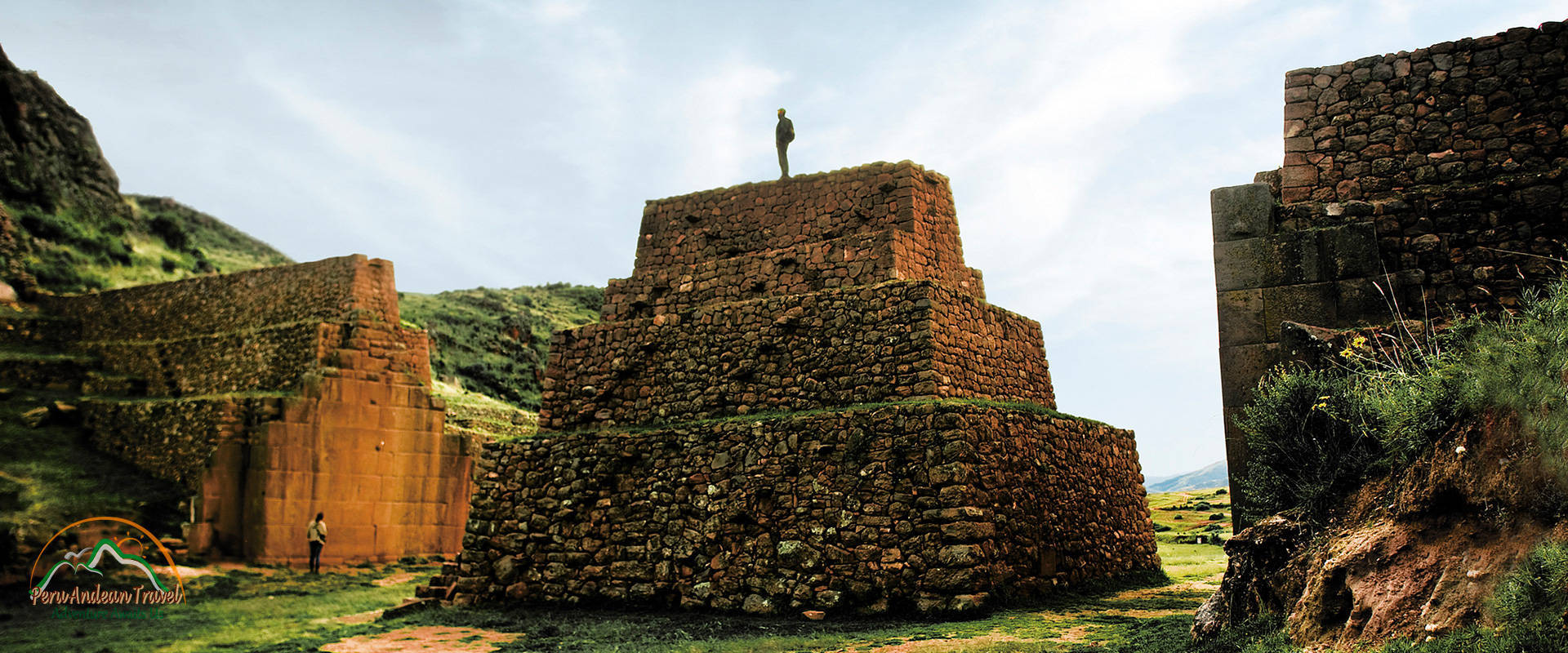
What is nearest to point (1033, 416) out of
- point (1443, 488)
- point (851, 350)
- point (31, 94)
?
point (851, 350)

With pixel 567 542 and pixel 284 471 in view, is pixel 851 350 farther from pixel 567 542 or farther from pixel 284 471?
pixel 284 471

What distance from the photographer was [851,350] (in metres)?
13.8

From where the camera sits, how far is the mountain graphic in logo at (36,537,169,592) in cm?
1741

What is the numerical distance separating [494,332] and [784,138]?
2158 centimetres

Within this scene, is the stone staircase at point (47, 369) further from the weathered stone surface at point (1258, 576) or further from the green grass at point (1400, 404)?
the green grass at point (1400, 404)

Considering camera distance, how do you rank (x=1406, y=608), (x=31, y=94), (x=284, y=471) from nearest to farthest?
(x=1406, y=608), (x=284, y=471), (x=31, y=94)

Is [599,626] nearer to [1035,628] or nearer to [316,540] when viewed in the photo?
[1035,628]

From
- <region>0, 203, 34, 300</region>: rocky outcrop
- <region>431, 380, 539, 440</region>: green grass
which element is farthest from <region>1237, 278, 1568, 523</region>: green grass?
<region>0, 203, 34, 300</region>: rocky outcrop

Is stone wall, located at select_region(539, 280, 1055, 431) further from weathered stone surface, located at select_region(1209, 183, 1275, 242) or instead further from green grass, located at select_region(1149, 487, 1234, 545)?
green grass, located at select_region(1149, 487, 1234, 545)

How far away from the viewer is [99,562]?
1797 centimetres

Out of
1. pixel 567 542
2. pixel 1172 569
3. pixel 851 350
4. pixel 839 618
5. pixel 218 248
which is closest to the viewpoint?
pixel 839 618

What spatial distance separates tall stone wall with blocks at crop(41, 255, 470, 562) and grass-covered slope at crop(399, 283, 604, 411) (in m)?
4.67

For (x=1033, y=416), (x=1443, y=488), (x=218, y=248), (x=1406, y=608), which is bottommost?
(x=1406, y=608)

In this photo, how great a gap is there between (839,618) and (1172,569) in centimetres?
743
